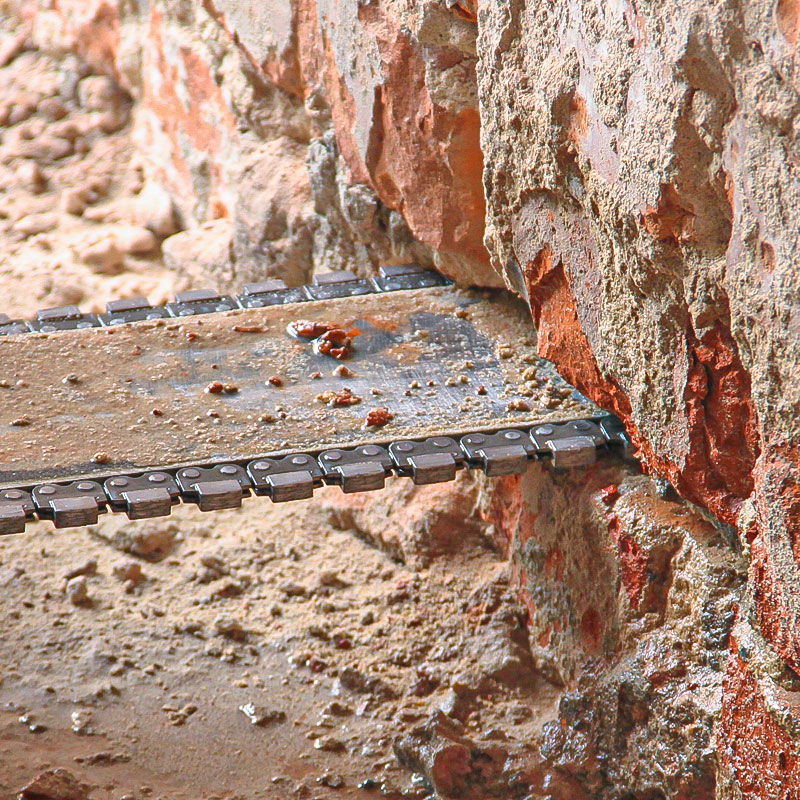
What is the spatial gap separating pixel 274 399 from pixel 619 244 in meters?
0.85

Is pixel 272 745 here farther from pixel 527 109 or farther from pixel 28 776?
pixel 527 109

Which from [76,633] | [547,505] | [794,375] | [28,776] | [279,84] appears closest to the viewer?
[794,375]

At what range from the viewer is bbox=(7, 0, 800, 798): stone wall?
1573mm

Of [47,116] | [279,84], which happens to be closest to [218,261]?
[279,84]

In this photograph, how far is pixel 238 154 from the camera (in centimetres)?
385

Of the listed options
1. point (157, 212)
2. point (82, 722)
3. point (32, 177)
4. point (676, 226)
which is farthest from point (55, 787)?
point (32, 177)

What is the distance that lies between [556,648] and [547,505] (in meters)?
0.31

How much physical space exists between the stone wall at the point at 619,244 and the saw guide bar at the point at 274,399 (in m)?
0.15

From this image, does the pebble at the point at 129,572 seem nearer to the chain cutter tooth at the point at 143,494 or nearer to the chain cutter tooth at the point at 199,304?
the chain cutter tooth at the point at 199,304

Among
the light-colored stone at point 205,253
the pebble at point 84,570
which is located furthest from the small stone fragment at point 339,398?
the light-colored stone at point 205,253

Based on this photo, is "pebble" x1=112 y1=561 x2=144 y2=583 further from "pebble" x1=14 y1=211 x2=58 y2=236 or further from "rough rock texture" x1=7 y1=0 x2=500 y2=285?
"pebble" x1=14 y1=211 x2=58 y2=236

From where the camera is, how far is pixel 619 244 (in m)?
1.98

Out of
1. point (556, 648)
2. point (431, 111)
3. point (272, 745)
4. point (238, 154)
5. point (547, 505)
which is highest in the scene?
point (431, 111)

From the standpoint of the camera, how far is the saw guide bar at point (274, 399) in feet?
7.34
